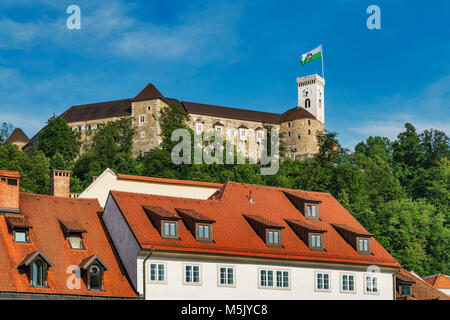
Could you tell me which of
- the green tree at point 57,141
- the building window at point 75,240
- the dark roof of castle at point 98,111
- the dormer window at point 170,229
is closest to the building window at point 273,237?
the dormer window at point 170,229

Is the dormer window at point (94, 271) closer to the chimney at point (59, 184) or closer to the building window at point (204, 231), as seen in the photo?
the building window at point (204, 231)

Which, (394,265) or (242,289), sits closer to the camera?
(242,289)

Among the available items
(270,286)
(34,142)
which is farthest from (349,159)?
(270,286)

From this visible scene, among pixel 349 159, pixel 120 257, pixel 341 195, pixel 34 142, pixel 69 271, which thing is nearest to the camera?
pixel 69 271

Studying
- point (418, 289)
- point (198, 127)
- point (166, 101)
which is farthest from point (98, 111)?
point (418, 289)

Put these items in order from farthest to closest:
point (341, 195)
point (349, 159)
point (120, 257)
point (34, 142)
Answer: point (34, 142) < point (349, 159) < point (341, 195) < point (120, 257)

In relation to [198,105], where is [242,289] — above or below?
below

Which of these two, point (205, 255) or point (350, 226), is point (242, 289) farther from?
point (350, 226)

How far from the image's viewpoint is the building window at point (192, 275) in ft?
118

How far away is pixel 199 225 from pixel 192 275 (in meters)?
2.82

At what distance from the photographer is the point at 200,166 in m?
114

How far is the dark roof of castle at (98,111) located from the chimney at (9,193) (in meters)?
122

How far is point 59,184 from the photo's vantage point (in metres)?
47.4

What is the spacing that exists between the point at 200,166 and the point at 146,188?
6300 cm
